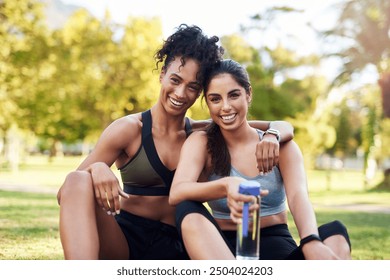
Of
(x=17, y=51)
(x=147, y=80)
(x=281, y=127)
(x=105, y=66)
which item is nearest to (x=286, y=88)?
(x=147, y=80)

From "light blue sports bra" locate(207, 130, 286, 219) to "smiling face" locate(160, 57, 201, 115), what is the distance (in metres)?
0.53

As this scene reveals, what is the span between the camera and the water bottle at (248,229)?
2.60 metres

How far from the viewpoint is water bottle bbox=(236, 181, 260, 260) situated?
2.60 m

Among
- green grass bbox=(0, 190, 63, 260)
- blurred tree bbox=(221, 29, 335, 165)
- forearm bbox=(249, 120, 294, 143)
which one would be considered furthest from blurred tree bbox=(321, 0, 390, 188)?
forearm bbox=(249, 120, 294, 143)

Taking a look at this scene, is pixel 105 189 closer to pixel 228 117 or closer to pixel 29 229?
pixel 228 117

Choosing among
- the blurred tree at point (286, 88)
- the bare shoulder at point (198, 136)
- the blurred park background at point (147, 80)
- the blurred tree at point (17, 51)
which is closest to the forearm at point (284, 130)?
the bare shoulder at point (198, 136)

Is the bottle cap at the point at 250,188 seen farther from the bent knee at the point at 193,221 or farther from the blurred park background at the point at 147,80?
the blurred park background at the point at 147,80

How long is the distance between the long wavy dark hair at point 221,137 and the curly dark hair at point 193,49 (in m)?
0.09

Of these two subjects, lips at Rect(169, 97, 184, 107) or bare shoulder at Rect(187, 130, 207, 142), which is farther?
lips at Rect(169, 97, 184, 107)

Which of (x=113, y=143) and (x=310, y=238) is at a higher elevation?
(x=113, y=143)

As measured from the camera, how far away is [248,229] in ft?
9.03

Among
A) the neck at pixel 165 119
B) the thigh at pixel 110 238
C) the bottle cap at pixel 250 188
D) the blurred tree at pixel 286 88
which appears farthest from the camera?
the blurred tree at pixel 286 88

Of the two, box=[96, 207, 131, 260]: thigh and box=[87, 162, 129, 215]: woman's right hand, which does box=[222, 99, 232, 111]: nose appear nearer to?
box=[87, 162, 129, 215]: woman's right hand

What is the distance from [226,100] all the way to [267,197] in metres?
0.64
